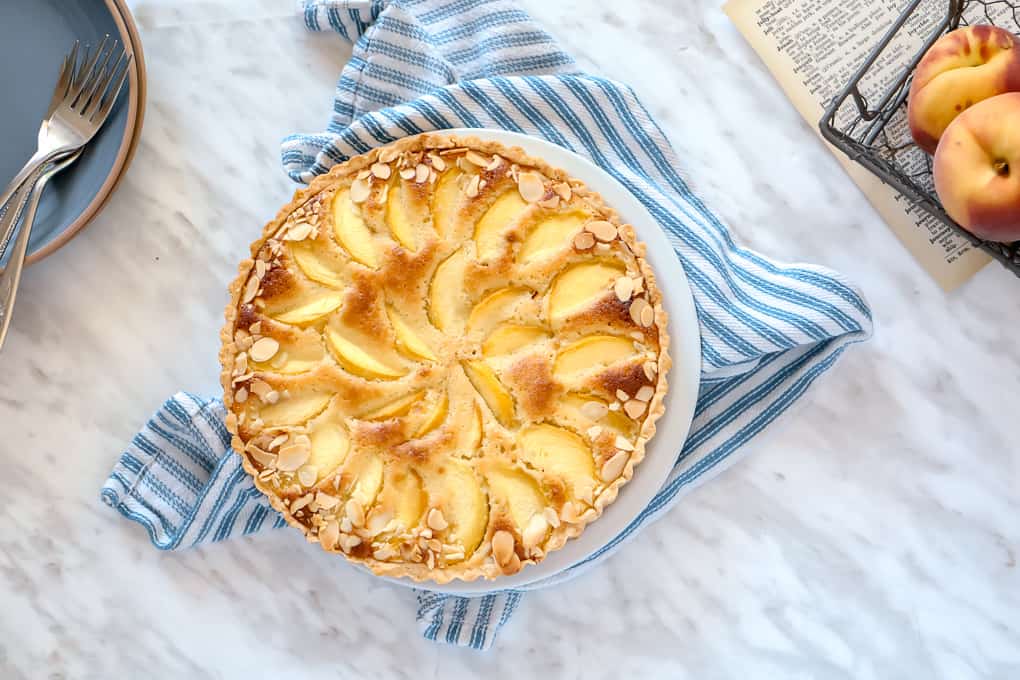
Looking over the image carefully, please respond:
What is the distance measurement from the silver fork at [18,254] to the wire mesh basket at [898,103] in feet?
4.63

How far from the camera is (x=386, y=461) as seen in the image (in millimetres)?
1479

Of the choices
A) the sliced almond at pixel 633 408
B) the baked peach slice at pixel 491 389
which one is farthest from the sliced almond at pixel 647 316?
the baked peach slice at pixel 491 389

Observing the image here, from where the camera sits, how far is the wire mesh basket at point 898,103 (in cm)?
162

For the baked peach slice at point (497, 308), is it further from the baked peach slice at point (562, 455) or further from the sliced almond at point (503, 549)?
the sliced almond at point (503, 549)

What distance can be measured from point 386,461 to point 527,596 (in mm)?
451

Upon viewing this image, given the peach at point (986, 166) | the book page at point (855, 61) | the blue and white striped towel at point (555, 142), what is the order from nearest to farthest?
the peach at point (986, 166) < the blue and white striped towel at point (555, 142) < the book page at point (855, 61)

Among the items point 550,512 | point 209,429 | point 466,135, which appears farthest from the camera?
point 209,429

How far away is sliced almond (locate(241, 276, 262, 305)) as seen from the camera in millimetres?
1503

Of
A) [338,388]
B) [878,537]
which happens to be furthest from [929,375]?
[338,388]

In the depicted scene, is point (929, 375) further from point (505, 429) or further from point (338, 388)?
point (338, 388)

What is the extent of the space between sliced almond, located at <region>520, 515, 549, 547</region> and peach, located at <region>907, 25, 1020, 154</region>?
933 millimetres

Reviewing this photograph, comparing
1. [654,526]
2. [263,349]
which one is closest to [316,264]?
[263,349]

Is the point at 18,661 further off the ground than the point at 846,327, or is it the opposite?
the point at 18,661

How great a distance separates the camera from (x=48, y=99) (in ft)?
5.67
